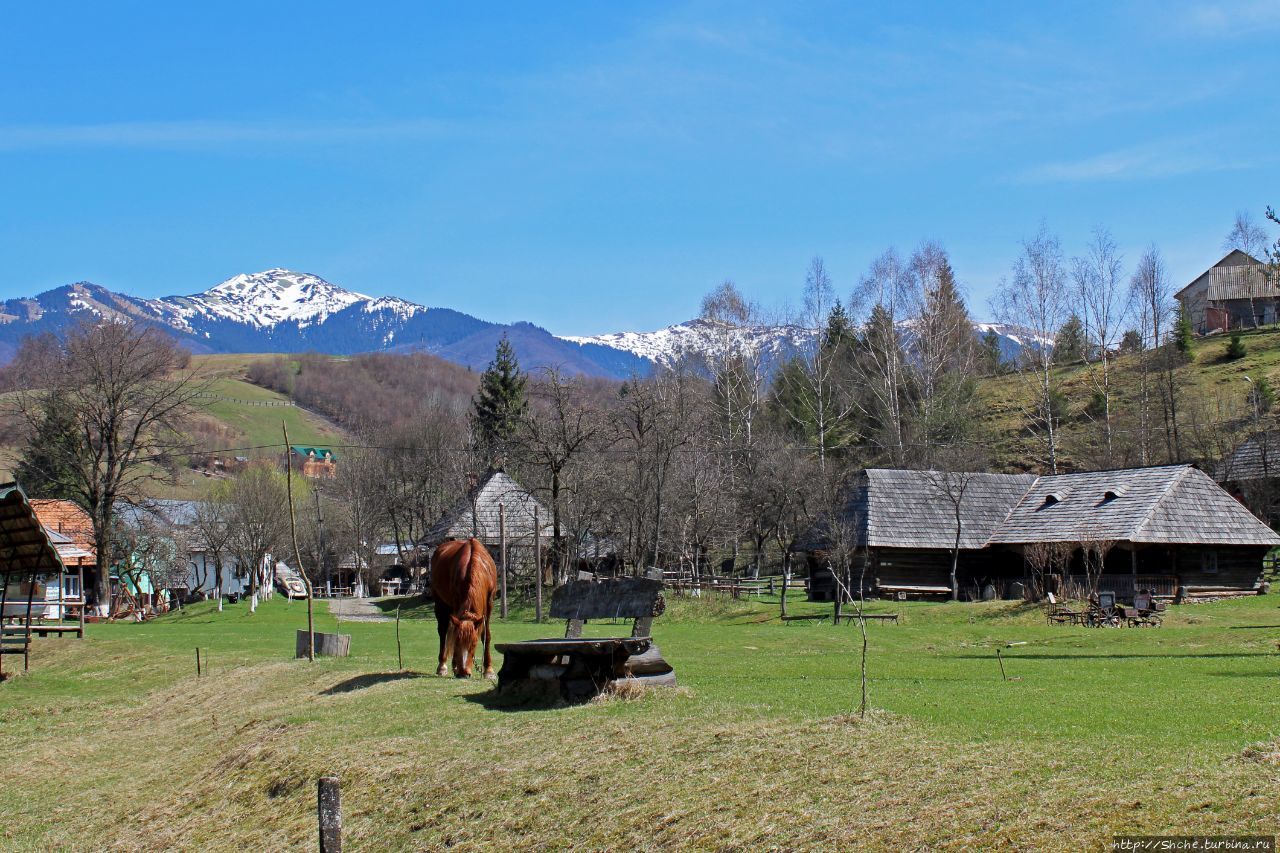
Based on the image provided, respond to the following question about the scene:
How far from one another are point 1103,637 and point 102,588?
41510 millimetres

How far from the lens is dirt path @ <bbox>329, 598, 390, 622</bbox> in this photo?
4966 centimetres

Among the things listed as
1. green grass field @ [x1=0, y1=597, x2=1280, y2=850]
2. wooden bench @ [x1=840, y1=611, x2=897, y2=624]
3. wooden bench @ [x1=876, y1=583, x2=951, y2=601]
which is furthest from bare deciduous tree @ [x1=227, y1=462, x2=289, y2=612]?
green grass field @ [x1=0, y1=597, x2=1280, y2=850]

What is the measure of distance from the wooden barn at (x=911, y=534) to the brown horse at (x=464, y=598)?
1215 inches

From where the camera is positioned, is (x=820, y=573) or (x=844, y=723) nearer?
(x=844, y=723)

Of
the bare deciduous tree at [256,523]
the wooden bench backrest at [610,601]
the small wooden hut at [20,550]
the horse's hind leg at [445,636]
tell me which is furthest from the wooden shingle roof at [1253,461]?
the small wooden hut at [20,550]

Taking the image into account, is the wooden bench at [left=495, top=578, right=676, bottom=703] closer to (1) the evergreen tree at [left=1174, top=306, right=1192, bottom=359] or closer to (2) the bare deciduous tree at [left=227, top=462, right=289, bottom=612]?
(2) the bare deciduous tree at [left=227, top=462, right=289, bottom=612]

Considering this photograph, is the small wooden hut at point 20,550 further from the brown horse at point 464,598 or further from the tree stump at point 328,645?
the brown horse at point 464,598

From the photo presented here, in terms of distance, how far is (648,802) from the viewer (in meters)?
10.3

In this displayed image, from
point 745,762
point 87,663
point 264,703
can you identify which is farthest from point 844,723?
point 87,663

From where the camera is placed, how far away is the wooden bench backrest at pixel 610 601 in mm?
16578

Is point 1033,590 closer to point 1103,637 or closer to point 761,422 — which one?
point 1103,637

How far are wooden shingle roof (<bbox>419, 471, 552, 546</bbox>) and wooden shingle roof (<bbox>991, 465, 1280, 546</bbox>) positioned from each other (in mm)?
21590

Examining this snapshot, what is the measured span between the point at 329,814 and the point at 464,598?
9.00m

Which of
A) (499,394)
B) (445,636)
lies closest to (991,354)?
(499,394)
